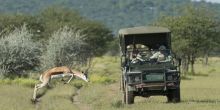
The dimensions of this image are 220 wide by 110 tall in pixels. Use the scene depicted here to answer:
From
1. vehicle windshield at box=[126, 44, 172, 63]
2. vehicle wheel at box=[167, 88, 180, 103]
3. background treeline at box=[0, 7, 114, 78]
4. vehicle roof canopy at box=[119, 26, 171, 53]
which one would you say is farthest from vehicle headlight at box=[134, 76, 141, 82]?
background treeline at box=[0, 7, 114, 78]

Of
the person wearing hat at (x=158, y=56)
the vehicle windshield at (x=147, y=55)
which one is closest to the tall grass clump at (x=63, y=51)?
the vehicle windshield at (x=147, y=55)

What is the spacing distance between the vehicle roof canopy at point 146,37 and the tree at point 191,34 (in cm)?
4050

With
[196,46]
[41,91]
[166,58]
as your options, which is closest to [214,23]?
[196,46]

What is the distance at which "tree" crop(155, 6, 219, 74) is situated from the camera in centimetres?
7012

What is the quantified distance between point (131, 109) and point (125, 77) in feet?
11.7

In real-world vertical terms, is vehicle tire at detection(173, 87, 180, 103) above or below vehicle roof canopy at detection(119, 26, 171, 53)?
below

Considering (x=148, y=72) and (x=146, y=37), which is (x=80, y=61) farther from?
(x=148, y=72)

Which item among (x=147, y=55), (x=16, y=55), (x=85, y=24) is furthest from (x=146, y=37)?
(x=85, y=24)

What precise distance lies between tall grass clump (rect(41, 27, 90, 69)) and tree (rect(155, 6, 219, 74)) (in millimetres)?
11427

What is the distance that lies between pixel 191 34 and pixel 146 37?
141ft

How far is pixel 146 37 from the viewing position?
94.4 ft

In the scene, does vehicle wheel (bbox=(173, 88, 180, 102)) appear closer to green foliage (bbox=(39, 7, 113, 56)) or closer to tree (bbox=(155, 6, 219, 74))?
tree (bbox=(155, 6, 219, 74))

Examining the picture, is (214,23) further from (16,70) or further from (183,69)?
(16,70)

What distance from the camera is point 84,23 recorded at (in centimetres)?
10450
